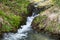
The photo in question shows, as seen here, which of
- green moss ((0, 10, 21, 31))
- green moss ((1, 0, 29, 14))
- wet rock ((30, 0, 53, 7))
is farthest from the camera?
wet rock ((30, 0, 53, 7))

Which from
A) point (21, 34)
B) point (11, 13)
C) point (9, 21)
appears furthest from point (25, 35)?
point (11, 13)

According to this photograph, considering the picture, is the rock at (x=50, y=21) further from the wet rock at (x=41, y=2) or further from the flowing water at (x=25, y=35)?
the wet rock at (x=41, y=2)

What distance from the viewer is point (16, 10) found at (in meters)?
23.7

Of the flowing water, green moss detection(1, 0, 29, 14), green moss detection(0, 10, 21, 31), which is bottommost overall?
the flowing water

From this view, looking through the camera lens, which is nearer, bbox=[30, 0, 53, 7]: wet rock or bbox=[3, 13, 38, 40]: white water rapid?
bbox=[3, 13, 38, 40]: white water rapid

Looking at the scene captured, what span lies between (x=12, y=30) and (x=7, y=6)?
12.3 feet

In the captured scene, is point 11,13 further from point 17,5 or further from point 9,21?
point 17,5

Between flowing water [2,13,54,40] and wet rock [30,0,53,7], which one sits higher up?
wet rock [30,0,53,7]

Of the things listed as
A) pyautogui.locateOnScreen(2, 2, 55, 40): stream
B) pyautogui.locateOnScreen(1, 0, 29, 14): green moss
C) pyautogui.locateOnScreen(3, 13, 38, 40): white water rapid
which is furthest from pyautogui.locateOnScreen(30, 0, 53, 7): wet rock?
pyautogui.locateOnScreen(2, 2, 55, 40): stream

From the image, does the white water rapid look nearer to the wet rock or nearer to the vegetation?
the vegetation

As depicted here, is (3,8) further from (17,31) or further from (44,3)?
(44,3)

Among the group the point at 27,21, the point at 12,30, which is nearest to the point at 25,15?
the point at 27,21

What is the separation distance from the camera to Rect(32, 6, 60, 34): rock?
67.3ft

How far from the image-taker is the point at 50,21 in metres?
21.2
